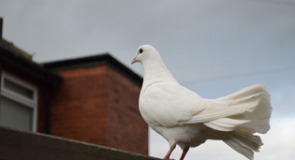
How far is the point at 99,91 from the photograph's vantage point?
852 centimetres

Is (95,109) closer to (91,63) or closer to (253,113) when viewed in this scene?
(91,63)

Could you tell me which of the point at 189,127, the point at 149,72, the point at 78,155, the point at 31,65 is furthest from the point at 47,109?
the point at 78,155

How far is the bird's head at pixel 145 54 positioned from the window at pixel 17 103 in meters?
4.73

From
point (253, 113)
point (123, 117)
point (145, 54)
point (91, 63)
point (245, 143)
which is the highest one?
point (91, 63)

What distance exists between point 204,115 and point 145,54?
963mm

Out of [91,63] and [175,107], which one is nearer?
[175,107]

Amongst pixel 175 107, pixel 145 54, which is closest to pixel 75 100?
pixel 145 54

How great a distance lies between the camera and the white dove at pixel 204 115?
2.79 meters

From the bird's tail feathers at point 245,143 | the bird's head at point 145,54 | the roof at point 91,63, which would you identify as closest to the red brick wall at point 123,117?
the roof at point 91,63

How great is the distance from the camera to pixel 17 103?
8148 millimetres

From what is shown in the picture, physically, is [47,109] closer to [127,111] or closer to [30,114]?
[30,114]

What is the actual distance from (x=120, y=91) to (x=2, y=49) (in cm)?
280

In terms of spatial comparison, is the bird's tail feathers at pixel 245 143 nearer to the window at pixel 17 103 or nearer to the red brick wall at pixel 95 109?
the red brick wall at pixel 95 109

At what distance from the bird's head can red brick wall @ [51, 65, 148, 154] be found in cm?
475
